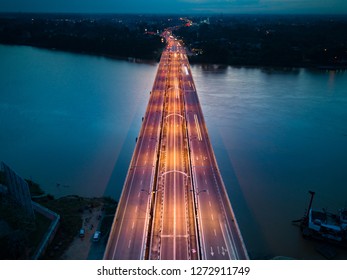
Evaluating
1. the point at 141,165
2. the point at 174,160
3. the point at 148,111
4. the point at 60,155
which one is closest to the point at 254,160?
the point at 174,160

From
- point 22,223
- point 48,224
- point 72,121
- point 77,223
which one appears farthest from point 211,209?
point 72,121

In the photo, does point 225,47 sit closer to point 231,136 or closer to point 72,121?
point 231,136

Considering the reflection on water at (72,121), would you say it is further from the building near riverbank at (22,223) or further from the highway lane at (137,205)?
the building near riverbank at (22,223)

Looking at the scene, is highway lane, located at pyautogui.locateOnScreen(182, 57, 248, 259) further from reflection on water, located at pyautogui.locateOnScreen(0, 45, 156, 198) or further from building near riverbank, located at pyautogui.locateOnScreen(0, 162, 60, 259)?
building near riverbank, located at pyautogui.locateOnScreen(0, 162, 60, 259)

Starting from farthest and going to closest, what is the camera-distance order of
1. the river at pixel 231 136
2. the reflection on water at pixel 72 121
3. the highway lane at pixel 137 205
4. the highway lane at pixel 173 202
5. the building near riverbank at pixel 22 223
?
the reflection on water at pixel 72 121, the river at pixel 231 136, the building near riverbank at pixel 22 223, the highway lane at pixel 173 202, the highway lane at pixel 137 205

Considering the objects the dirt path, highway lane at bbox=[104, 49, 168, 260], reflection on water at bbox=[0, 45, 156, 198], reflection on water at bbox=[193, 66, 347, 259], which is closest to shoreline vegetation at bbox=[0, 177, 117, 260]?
the dirt path

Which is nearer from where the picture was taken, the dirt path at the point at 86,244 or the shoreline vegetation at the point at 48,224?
the shoreline vegetation at the point at 48,224

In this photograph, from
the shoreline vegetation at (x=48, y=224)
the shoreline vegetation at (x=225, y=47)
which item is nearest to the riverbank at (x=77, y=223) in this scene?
the shoreline vegetation at (x=48, y=224)
